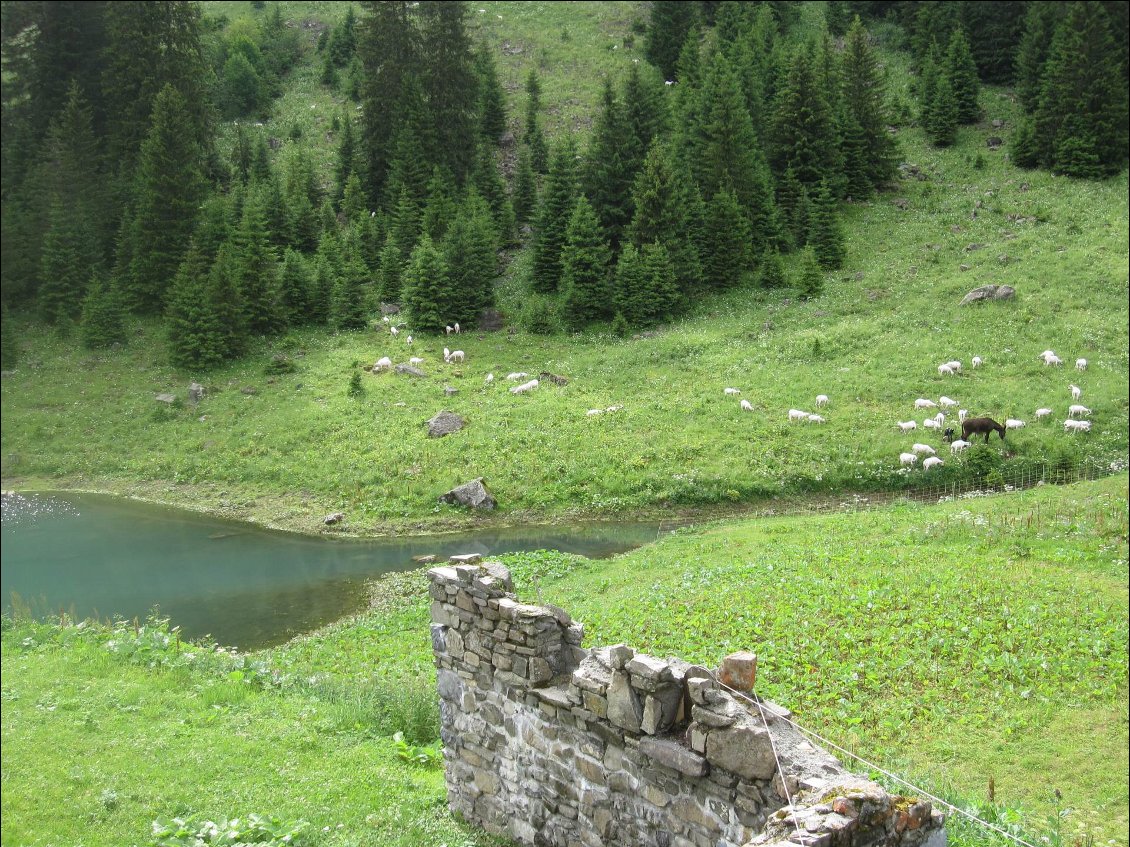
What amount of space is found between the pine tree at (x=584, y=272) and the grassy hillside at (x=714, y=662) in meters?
24.7

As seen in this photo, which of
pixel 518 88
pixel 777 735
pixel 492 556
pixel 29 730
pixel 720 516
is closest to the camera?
pixel 777 735

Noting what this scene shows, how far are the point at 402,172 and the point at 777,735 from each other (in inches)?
2178

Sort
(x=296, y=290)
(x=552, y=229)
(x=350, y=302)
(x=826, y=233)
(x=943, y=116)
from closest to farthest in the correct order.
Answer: (x=826, y=233)
(x=350, y=302)
(x=552, y=229)
(x=296, y=290)
(x=943, y=116)

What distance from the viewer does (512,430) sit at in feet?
119

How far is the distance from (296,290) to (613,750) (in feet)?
149

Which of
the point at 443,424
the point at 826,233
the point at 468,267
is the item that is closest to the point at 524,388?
the point at 443,424

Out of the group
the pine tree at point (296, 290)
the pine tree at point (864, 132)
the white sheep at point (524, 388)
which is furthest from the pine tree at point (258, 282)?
the pine tree at point (864, 132)

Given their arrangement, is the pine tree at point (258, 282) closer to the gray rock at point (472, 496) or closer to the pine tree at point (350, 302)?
the pine tree at point (350, 302)

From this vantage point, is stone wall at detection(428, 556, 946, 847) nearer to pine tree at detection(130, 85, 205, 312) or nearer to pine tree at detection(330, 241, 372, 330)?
pine tree at detection(330, 241, 372, 330)

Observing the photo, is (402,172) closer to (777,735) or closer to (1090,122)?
(1090,122)

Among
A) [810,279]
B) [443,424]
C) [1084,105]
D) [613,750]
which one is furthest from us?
[1084,105]

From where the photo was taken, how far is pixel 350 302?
49750 mm

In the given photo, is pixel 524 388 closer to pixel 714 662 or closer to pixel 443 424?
pixel 443 424

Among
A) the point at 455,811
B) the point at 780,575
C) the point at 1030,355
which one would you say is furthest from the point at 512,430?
the point at 455,811
